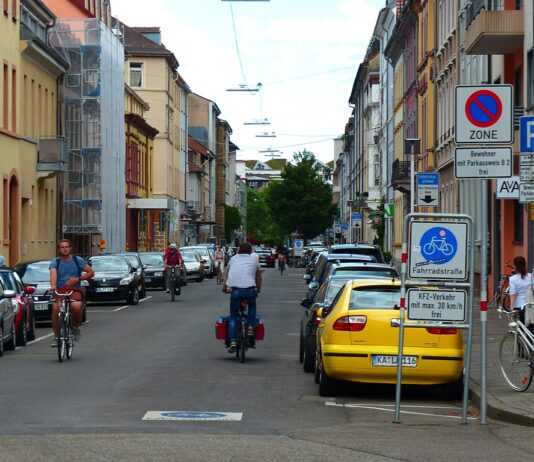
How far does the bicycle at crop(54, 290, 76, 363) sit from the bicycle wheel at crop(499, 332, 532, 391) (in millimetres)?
6775

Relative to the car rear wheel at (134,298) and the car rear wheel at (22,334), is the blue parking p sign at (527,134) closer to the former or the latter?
the car rear wheel at (22,334)

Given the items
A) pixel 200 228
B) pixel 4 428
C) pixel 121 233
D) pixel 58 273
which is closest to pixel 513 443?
pixel 4 428

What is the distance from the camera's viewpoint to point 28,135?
53.2 m

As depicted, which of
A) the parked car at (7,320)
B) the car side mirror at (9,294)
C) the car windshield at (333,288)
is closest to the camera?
the car windshield at (333,288)

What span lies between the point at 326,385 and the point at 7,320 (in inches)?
308

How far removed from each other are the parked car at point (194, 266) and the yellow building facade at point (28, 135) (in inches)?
283

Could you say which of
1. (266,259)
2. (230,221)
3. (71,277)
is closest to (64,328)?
(71,277)

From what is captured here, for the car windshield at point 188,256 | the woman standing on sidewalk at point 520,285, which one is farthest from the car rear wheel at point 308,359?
the car windshield at point 188,256

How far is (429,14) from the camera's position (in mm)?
56031

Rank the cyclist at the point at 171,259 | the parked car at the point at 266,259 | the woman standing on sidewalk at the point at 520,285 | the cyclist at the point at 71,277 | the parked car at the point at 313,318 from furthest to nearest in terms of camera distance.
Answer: the parked car at the point at 266,259
the cyclist at the point at 171,259
the cyclist at the point at 71,277
the woman standing on sidewalk at the point at 520,285
the parked car at the point at 313,318

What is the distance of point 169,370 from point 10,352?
4545 millimetres

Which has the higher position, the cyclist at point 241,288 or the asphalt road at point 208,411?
the cyclist at point 241,288

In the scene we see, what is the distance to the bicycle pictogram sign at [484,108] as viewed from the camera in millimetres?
13102

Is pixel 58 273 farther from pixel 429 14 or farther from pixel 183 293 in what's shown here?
pixel 429 14
